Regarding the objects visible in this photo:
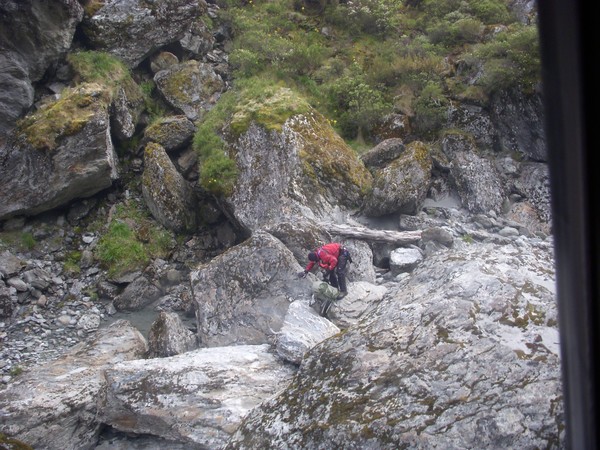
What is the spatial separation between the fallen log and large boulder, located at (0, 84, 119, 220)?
23.3ft

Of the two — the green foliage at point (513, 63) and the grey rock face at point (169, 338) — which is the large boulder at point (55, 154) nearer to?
the grey rock face at point (169, 338)

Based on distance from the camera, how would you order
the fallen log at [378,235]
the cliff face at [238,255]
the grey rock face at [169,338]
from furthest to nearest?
1. the fallen log at [378,235]
2. the grey rock face at [169,338]
3. the cliff face at [238,255]

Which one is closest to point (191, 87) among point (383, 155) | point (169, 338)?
point (383, 155)

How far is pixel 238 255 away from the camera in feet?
35.4

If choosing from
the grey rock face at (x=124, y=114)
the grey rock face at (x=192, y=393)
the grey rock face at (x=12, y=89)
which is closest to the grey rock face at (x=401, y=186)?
the grey rock face at (x=192, y=393)

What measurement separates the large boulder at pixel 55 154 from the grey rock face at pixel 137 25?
Result: 3092 millimetres

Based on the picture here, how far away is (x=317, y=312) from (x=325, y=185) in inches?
196

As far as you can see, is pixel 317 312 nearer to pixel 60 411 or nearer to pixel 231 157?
pixel 60 411

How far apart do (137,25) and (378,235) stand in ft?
37.1

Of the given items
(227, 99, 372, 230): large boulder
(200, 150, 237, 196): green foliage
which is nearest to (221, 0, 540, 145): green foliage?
(227, 99, 372, 230): large boulder

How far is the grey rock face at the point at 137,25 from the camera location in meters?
16.6

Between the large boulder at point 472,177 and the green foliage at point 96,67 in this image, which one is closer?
the large boulder at point 472,177

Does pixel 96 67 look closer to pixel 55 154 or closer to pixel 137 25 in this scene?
pixel 137 25

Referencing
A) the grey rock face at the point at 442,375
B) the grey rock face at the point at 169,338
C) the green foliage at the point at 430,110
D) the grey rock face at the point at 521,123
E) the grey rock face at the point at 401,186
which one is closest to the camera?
the grey rock face at the point at 442,375
